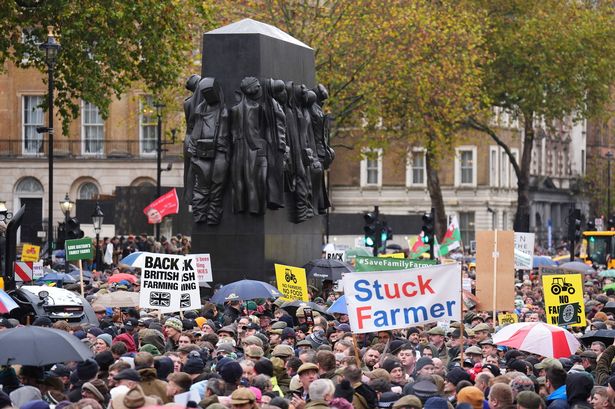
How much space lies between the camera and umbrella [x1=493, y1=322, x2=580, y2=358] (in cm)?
1772

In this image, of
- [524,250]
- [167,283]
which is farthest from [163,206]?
[167,283]

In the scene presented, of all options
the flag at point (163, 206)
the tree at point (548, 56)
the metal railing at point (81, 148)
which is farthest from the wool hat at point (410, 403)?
the metal railing at point (81, 148)

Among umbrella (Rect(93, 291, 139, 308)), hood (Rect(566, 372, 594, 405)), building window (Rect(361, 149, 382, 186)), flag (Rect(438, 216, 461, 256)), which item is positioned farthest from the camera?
building window (Rect(361, 149, 382, 186))

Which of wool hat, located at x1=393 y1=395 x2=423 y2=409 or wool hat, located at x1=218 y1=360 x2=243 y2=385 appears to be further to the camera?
wool hat, located at x1=218 y1=360 x2=243 y2=385

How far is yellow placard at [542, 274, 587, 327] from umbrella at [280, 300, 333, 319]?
305cm

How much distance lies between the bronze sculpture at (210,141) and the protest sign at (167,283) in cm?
805

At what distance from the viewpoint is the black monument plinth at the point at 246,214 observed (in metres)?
30.9

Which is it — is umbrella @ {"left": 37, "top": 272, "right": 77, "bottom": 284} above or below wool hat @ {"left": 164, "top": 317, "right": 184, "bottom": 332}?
below

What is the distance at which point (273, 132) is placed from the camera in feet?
101

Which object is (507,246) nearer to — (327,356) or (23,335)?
(327,356)

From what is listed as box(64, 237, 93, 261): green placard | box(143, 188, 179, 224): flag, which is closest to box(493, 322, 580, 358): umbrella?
box(64, 237, 93, 261): green placard

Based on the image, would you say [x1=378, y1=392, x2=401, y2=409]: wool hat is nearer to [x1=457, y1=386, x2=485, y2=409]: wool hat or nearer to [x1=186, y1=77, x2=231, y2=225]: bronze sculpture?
[x1=457, y1=386, x2=485, y2=409]: wool hat

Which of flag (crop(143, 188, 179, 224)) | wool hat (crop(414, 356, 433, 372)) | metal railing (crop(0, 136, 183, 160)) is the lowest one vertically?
wool hat (crop(414, 356, 433, 372))

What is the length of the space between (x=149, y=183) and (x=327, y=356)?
5873 centimetres
